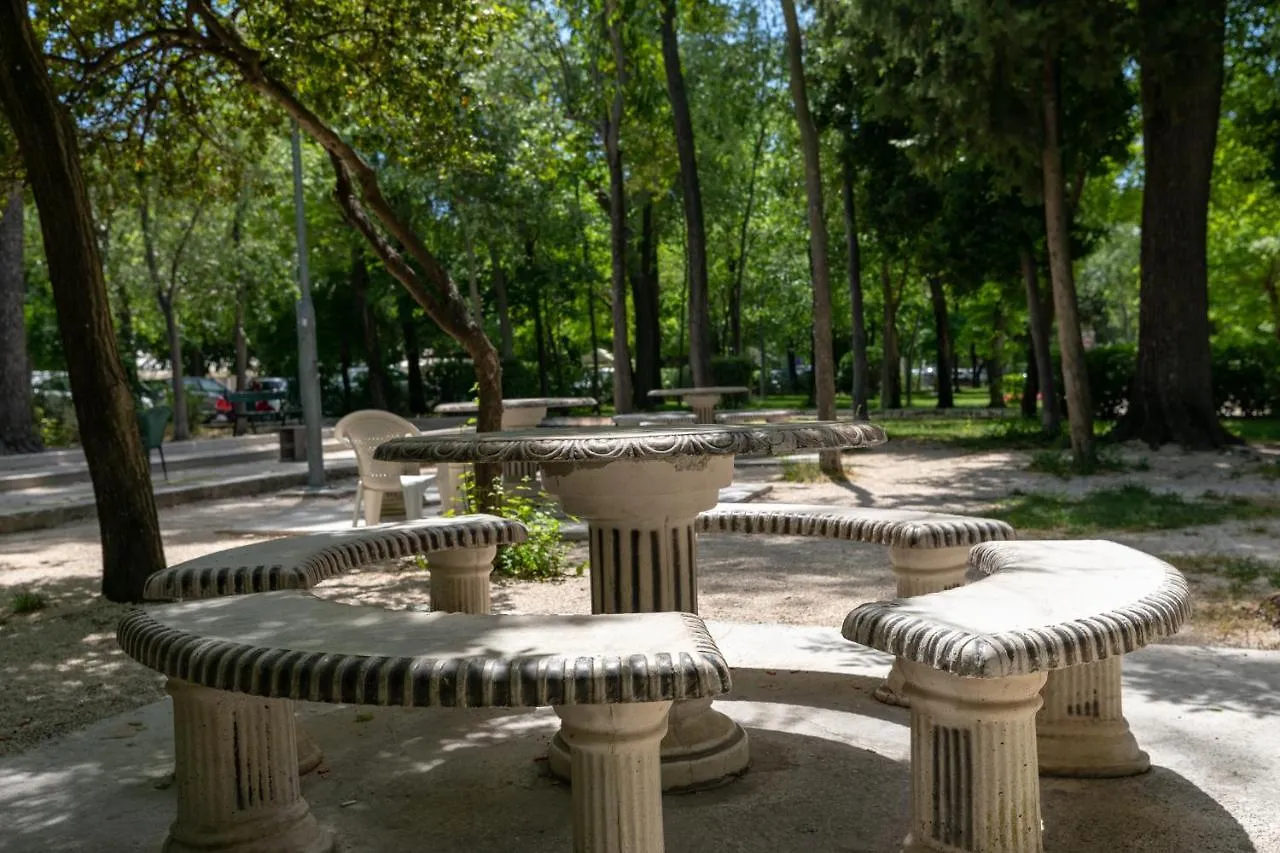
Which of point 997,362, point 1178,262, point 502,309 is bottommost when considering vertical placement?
point 997,362

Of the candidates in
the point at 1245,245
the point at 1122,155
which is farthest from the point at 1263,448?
the point at 1245,245

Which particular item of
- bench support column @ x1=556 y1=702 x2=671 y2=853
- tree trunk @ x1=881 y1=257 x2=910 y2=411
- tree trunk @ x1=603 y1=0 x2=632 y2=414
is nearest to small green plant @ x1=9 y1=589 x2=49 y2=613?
bench support column @ x1=556 y1=702 x2=671 y2=853

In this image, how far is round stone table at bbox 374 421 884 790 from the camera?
12.7 feet

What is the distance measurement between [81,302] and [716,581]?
4484mm

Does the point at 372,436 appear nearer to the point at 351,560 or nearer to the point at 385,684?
the point at 351,560

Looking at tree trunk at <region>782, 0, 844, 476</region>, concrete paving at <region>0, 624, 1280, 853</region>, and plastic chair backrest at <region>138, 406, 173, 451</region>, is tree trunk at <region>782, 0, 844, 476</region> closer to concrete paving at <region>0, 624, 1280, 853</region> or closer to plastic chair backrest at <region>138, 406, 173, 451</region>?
plastic chair backrest at <region>138, 406, 173, 451</region>

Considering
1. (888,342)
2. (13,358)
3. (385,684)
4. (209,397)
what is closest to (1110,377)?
(888,342)

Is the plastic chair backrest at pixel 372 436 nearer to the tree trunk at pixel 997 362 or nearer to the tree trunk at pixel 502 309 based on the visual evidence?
the tree trunk at pixel 502 309

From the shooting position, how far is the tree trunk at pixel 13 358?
68.1ft

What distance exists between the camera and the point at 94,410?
283 inches

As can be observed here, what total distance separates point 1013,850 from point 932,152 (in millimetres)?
12937

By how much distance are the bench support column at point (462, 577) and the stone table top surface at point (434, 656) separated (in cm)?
163

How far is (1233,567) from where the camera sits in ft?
24.4

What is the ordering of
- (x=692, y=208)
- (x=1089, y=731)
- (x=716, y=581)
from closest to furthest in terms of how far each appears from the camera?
1. (x=1089, y=731)
2. (x=716, y=581)
3. (x=692, y=208)
